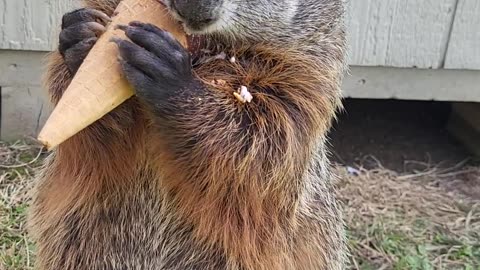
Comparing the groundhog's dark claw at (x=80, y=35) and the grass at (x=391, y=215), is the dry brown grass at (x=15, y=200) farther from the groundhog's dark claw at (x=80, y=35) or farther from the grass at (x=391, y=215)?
the groundhog's dark claw at (x=80, y=35)

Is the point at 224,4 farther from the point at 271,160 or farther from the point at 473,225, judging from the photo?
the point at 473,225

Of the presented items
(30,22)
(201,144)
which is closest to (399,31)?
(30,22)

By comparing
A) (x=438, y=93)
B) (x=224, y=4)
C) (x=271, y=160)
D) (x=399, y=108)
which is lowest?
(x=399, y=108)

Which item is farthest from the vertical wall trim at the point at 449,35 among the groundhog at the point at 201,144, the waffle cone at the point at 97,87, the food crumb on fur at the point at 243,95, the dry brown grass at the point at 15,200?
the waffle cone at the point at 97,87

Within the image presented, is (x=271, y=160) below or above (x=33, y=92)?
above

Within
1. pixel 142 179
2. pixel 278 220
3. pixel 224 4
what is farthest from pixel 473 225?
pixel 224 4

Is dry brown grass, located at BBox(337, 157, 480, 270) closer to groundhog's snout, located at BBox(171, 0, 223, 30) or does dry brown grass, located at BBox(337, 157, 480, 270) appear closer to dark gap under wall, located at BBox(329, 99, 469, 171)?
dark gap under wall, located at BBox(329, 99, 469, 171)

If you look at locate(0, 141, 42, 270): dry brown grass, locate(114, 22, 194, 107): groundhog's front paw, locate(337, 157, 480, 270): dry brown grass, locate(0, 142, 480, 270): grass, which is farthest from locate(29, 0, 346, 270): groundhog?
locate(337, 157, 480, 270): dry brown grass
